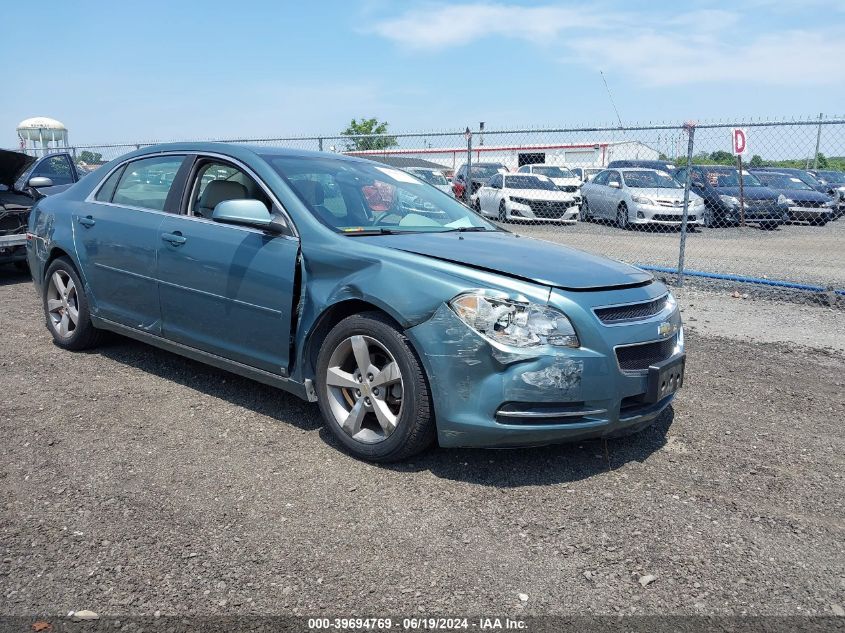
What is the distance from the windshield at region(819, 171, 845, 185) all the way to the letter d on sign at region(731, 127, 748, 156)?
42.5 feet

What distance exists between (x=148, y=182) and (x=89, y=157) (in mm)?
13419

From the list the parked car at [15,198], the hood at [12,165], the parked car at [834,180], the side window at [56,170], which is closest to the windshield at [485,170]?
the parked car at [834,180]

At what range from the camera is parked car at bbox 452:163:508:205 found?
57.4 feet

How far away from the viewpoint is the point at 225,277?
14.4ft

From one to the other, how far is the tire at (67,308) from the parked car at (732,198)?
13.8 meters

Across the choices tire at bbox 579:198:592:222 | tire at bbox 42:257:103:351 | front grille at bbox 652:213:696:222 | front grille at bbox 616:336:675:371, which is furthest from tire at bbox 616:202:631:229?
front grille at bbox 616:336:675:371

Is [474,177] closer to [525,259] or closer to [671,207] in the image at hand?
[671,207]

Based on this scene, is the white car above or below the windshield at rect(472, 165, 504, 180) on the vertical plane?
below

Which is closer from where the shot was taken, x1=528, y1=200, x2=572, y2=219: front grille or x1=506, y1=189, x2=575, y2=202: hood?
x1=528, y1=200, x2=572, y2=219: front grille

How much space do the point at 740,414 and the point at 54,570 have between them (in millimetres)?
3910

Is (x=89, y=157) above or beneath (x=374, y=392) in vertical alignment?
Result: above

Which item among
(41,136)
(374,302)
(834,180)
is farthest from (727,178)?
(41,136)

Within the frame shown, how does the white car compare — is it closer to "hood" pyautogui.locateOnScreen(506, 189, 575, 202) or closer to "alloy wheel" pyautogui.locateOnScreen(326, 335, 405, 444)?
"hood" pyautogui.locateOnScreen(506, 189, 575, 202)

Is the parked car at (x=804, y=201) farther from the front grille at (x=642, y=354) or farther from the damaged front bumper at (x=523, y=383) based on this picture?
the damaged front bumper at (x=523, y=383)
